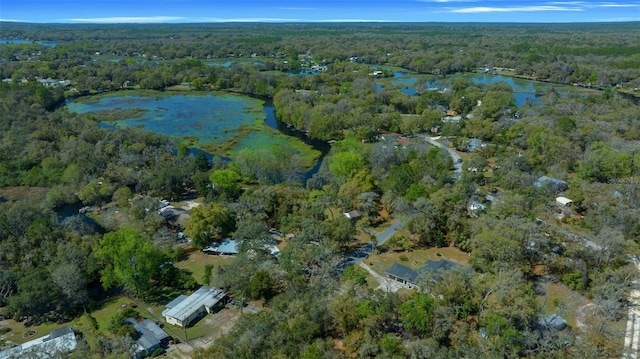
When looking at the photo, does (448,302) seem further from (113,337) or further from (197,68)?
(197,68)

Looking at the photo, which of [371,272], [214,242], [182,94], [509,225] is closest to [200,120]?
[182,94]

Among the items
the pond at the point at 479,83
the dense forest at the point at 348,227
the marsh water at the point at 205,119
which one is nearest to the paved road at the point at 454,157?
the dense forest at the point at 348,227

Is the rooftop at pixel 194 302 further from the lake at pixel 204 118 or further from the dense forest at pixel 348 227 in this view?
the lake at pixel 204 118

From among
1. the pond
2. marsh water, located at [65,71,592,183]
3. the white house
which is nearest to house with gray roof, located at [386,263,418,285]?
the white house

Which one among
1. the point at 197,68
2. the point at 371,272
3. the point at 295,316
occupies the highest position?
the point at 197,68

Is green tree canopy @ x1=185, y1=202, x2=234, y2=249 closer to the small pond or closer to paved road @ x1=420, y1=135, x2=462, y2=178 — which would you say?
paved road @ x1=420, y1=135, x2=462, y2=178

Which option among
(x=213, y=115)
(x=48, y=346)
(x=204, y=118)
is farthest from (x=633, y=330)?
(x=213, y=115)
